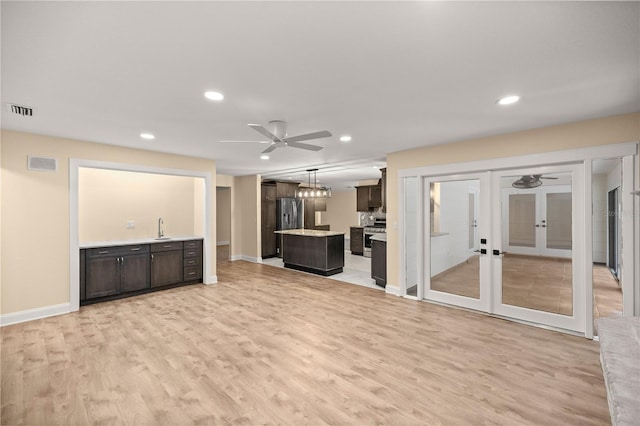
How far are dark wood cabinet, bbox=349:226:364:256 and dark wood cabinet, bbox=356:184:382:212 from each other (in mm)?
828

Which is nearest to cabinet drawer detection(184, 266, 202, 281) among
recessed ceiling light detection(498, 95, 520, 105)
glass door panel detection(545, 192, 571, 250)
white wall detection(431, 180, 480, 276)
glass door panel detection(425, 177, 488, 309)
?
glass door panel detection(425, 177, 488, 309)

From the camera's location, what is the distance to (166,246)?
17.5ft

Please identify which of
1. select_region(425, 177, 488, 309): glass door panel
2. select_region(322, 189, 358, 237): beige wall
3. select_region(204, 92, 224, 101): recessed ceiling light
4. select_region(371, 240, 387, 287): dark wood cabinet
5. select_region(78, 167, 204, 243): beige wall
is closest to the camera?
select_region(204, 92, 224, 101): recessed ceiling light

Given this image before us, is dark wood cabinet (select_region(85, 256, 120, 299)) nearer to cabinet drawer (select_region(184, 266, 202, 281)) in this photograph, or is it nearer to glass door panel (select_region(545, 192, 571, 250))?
cabinet drawer (select_region(184, 266, 202, 281))

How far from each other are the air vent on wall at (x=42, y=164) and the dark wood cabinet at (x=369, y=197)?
706cm

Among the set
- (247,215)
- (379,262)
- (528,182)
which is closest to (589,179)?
(528,182)

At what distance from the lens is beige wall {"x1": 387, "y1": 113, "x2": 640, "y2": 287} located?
3.18m

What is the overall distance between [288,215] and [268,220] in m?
0.66

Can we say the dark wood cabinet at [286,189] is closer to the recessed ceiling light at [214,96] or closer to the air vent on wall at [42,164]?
the air vent on wall at [42,164]

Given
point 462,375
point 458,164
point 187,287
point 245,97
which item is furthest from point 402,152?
point 187,287

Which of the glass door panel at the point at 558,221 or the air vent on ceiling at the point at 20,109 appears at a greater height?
the air vent on ceiling at the point at 20,109

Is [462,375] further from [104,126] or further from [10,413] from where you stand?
[104,126]

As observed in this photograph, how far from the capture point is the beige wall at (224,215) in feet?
29.1

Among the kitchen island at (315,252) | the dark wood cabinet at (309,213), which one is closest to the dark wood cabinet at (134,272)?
the kitchen island at (315,252)
